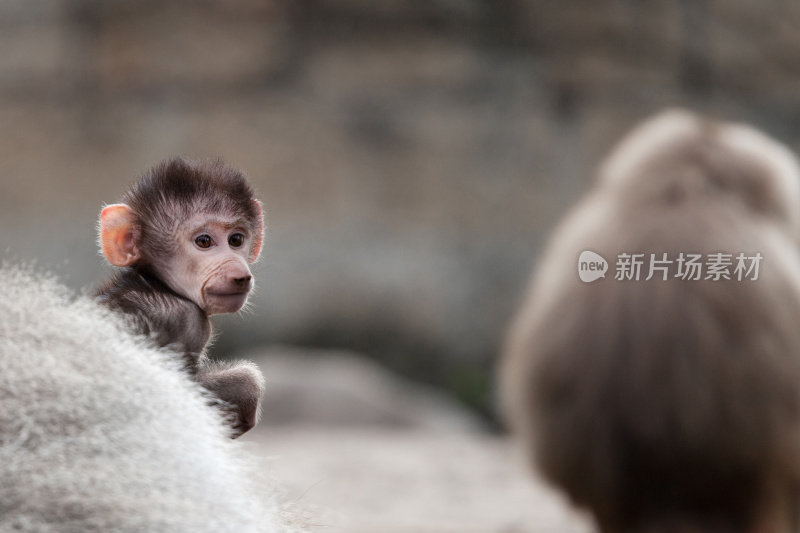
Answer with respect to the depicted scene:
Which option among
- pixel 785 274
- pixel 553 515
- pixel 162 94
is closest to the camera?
pixel 785 274

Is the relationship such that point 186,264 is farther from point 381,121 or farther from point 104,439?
point 381,121

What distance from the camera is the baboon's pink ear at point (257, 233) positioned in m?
1.64

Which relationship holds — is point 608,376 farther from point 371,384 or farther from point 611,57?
point 611,57

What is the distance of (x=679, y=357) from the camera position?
12.7ft

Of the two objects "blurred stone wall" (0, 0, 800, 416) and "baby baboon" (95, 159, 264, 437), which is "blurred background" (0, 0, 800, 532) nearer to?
"blurred stone wall" (0, 0, 800, 416)

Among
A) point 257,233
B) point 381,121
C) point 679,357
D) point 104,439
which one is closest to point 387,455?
point 381,121

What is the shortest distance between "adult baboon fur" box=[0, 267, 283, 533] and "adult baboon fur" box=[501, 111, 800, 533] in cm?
261

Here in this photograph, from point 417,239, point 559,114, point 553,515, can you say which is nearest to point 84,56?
point 417,239

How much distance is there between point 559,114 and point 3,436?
8.00 m

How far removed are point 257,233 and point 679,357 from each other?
2.54m

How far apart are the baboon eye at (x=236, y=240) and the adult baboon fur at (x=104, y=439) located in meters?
0.21

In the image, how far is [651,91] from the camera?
29.2 feet
